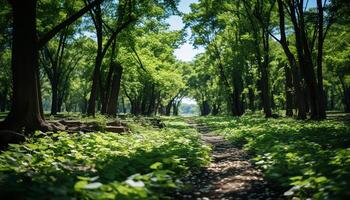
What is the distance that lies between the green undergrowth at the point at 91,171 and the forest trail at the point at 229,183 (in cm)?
39

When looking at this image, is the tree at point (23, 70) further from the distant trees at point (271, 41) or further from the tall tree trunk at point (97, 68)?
the distant trees at point (271, 41)

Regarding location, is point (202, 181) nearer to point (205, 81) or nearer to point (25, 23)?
point (25, 23)

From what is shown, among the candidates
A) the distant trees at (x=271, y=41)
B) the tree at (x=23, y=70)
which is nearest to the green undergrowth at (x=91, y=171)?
the tree at (x=23, y=70)

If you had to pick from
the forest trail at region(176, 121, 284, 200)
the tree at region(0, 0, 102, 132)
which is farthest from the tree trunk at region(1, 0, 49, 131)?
the forest trail at region(176, 121, 284, 200)

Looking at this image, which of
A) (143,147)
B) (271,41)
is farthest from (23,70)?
(271,41)

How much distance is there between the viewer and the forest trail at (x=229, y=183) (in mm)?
6430

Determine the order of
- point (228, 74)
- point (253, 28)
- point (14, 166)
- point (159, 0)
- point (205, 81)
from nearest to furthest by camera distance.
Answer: point (14, 166), point (159, 0), point (253, 28), point (228, 74), point (205, 81)

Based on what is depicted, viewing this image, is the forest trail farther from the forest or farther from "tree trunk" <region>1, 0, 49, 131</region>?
"tree trunk" <region>1, 0, 49, 131</region>

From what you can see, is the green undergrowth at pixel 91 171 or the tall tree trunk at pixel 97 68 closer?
the green undergrowth at pixel 91 171

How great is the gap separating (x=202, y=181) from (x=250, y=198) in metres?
1.71

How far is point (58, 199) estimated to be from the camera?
3.81m

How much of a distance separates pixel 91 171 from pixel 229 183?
2996 mm

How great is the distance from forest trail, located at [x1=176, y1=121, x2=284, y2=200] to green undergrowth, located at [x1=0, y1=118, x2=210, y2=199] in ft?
1.29

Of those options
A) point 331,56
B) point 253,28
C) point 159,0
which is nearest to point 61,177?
point 159,0
